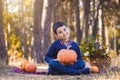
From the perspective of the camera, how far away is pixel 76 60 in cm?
862

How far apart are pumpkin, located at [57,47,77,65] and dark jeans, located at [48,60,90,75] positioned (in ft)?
0.29

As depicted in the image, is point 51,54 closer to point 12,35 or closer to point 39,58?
point 39,58

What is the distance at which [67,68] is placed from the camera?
8.39 m

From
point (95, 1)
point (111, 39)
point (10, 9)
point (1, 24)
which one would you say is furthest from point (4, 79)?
point (111, 39)

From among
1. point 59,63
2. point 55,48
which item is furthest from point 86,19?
point 59,63

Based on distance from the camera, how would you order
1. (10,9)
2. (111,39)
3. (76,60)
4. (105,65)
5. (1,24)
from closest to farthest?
(76,60) → (105,65) → (1,24) → (10,9) → (111,39)

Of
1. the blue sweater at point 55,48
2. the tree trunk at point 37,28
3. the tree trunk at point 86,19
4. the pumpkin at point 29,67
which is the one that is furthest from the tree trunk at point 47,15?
the tree trunk at point 86,19

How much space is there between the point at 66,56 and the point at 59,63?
0.24 metres

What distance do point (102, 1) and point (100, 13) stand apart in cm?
90

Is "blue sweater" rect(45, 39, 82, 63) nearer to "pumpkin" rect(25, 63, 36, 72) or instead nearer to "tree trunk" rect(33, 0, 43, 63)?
"pumpkin" rect(25, 63, 36, 72)

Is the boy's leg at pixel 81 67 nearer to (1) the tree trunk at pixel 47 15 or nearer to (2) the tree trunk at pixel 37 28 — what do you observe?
(1) the tree trunk at pixel 47 15

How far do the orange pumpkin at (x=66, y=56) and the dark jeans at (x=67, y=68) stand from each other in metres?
0.09

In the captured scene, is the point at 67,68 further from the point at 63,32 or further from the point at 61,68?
the point at 63,32

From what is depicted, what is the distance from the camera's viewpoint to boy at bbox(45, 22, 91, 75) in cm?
839
